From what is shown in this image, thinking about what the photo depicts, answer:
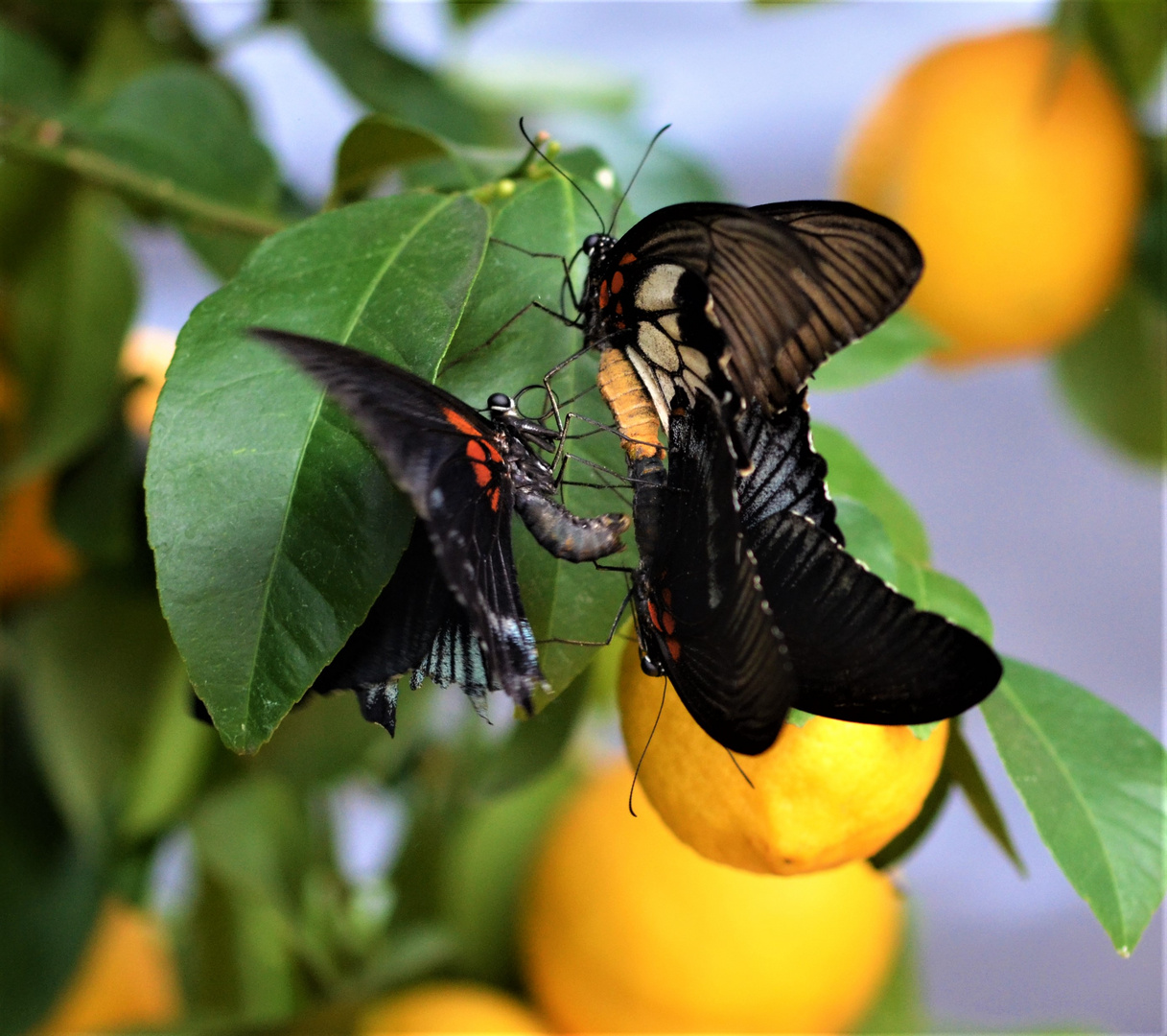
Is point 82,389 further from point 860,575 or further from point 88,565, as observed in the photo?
point 860,575

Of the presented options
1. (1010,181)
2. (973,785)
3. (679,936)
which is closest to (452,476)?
(973,785)

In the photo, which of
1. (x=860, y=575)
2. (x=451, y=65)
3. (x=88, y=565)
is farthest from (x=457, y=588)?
(x=451, y=65)

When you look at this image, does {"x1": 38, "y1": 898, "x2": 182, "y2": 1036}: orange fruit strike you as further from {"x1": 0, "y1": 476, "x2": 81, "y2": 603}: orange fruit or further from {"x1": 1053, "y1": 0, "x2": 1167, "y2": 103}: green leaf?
{"x1": 1053, "y1": 0, "x2": 1167, "y2": 103}: green leaf

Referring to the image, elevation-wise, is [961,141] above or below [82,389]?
above

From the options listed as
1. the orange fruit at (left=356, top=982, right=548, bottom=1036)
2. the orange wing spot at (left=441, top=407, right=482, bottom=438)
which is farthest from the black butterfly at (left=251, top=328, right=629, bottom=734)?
the orange fruit at (left=356, top=982, right=548, bottom=1036)

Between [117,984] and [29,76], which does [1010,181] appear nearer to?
[29,76]

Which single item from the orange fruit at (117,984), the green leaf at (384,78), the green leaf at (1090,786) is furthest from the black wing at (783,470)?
the orange fruit at (117,984)

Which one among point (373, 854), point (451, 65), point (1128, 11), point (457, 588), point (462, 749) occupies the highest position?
point (1128, 11)
